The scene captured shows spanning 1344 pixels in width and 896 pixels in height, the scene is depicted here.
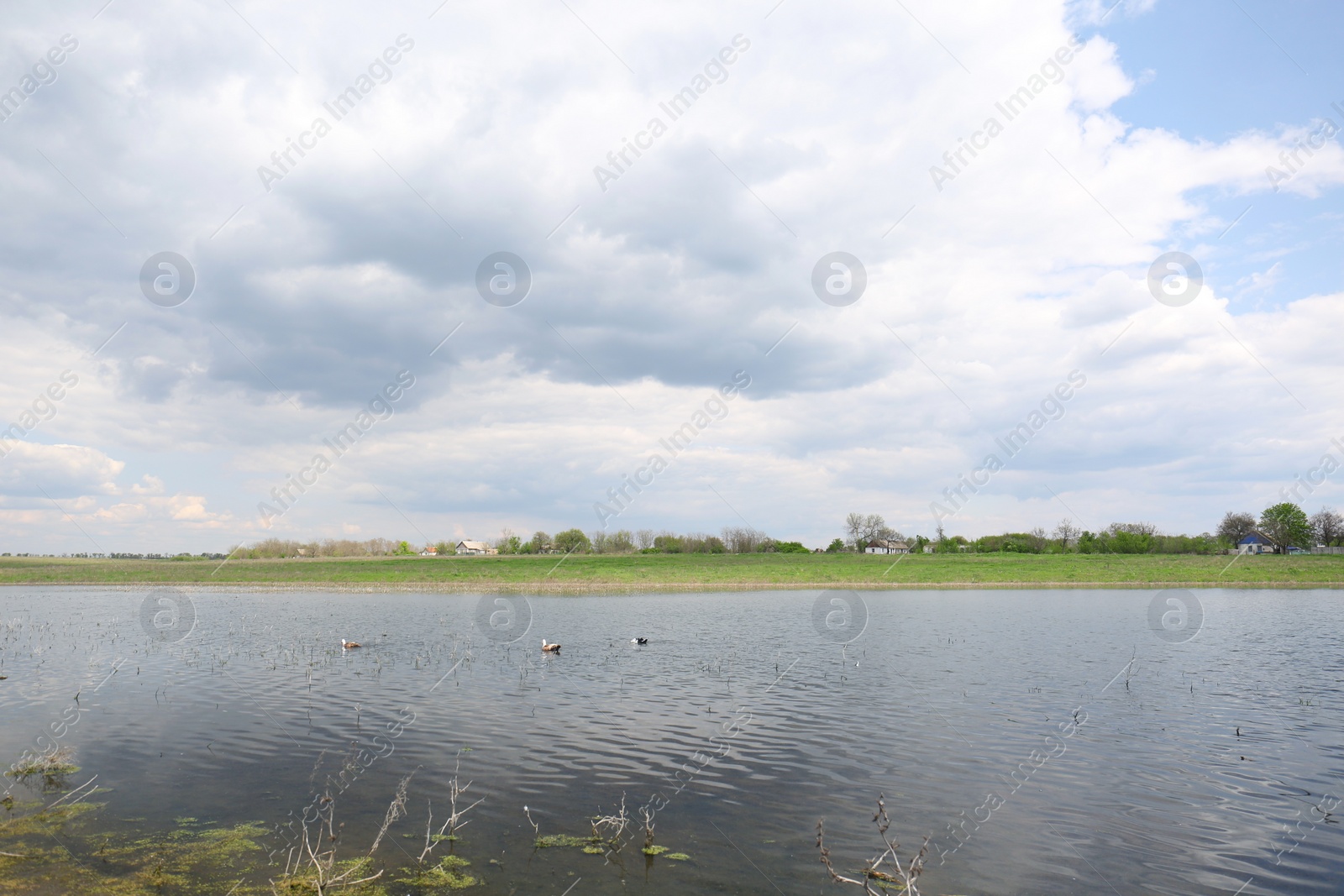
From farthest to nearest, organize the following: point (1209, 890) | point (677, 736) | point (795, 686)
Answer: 1. point (795, 686)
2. point (677, 736)
3. point (1209, 890)

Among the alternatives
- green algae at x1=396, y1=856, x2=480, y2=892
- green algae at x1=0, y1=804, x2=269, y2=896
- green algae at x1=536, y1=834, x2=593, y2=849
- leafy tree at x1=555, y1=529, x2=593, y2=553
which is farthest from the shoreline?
leafy tree at x1=555, y1=529, x2=593, y2=553

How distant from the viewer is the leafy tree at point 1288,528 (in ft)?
481

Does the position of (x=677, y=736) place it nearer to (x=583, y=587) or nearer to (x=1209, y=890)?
(x=1209, y=890)

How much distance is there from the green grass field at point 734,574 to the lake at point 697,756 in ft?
142

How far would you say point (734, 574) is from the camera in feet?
303

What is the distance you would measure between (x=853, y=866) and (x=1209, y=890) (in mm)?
5362

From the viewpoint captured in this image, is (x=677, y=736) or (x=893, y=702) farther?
(x=893, y=702)

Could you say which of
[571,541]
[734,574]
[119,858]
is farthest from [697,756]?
[571,541]

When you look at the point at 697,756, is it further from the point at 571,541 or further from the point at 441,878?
the point at 571,541

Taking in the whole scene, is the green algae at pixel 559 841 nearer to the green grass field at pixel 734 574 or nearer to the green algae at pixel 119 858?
the green algae at pixel 119 858

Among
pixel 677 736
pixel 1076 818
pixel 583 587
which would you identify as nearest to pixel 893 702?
pixel 677 736

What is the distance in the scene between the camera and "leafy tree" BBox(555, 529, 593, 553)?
16491cm

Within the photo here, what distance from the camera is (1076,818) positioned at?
14.2 metres

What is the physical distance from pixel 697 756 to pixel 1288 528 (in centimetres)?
17853
